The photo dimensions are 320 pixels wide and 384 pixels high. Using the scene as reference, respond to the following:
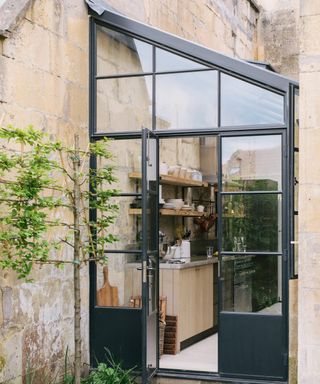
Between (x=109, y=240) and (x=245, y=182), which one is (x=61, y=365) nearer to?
(x=109, y=240)

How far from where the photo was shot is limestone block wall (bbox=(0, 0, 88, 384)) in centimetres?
520

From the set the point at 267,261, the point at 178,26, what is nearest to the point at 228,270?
the point at 267,261

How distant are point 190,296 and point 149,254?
1.56m

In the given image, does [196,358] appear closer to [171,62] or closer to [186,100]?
[186,100]

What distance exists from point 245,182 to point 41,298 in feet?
7.01

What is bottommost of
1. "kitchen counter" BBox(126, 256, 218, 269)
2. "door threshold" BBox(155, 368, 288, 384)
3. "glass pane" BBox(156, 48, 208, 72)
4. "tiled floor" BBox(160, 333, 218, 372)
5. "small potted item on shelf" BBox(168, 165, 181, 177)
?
"door threshold" BBox(155, 368, 288, 384)

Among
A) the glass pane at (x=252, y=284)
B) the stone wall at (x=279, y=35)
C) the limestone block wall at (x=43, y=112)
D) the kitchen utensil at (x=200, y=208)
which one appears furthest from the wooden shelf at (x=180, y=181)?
the stone wall at (x=279, y=35)

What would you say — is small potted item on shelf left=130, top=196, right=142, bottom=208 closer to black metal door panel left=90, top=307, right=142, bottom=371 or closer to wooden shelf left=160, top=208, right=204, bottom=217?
black metal door panel left=90, top=307, right=142, bottom=371

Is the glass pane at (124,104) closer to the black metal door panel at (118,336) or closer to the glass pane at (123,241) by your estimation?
the glass pane at (123,241)

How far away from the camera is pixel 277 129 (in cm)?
591

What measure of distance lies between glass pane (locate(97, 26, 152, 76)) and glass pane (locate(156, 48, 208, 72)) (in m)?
0.10

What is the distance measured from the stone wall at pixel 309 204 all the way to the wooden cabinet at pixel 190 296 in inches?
113

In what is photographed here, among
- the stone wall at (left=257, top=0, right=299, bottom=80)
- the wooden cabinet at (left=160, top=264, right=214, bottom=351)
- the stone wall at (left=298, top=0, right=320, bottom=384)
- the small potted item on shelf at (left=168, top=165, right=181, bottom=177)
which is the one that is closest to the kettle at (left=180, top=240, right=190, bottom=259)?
the wooden cabinet at (left=160, top=264, right=214, bottom=351)

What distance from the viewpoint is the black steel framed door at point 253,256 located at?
5.85 meters
